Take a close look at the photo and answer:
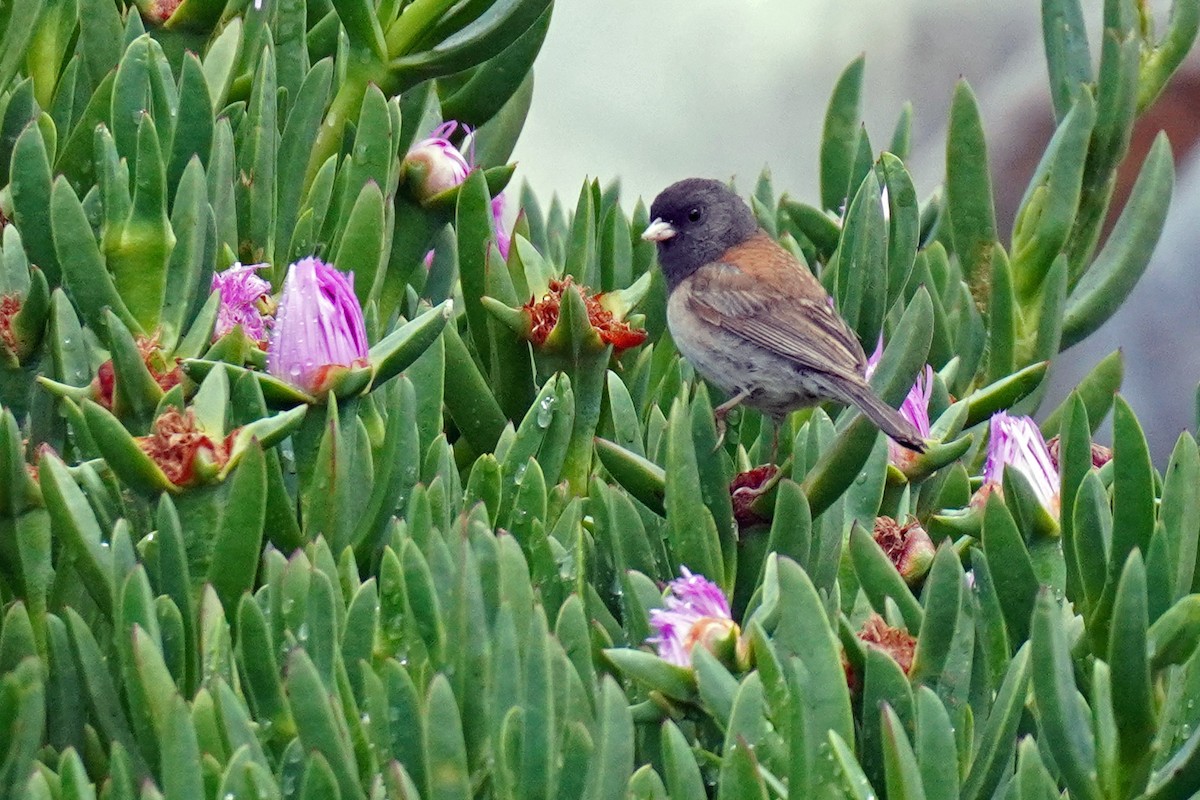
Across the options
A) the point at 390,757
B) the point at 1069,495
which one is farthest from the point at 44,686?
the point at 1069,495

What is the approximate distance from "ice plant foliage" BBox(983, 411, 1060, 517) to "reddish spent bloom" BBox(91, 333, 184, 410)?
87 centimetres

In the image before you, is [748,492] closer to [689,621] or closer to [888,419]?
[888,419]

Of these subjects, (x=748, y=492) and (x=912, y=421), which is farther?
(x=912, y=421)

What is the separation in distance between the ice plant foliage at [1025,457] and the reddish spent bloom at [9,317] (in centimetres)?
103

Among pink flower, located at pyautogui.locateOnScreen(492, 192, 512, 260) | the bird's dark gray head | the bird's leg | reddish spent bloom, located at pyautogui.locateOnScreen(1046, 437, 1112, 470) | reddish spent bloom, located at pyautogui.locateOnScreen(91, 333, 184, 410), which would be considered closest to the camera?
reddish spent bloom, located at pyautogui.locateOnScreen(91, 333, 184, 410)

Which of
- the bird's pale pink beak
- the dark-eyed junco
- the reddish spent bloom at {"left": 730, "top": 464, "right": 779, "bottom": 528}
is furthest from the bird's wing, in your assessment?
the reddish spent bloom at {"left": 730, "top": 464, "right": 779, "bottom": 528}

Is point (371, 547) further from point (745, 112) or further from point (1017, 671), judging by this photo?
point (745, 112)

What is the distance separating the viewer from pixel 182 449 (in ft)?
5.13

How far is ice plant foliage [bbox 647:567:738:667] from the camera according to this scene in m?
1.56

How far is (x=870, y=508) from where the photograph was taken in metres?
1.97

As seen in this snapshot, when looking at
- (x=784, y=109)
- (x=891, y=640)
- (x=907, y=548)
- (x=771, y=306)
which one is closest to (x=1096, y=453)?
(x=907, y=548)

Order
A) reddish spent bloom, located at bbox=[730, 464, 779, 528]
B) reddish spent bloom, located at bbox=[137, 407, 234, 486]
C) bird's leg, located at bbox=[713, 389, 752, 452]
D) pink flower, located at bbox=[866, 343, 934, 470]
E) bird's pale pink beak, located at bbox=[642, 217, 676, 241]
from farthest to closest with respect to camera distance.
A: 1. bird's pale pink beak, located at bbox=[642, 217, 676, 241]
2. bird's leg, located at bbox=[713, 389, 752, 452]
3. pink flower, located at bbox=[866, 343, 934, 470]
4. reddish spent bloom, located at bbox=[730, 464, 779, 528]
5. reddish spent bloom, located at bbox=[137, 407, 234, 486]

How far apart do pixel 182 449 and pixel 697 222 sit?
2574 millimetres

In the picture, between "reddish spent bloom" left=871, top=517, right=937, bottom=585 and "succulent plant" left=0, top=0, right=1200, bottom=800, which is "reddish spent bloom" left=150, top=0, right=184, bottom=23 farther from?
"reddish spent bloom" left=871, top=517, right=937, bottom=585
